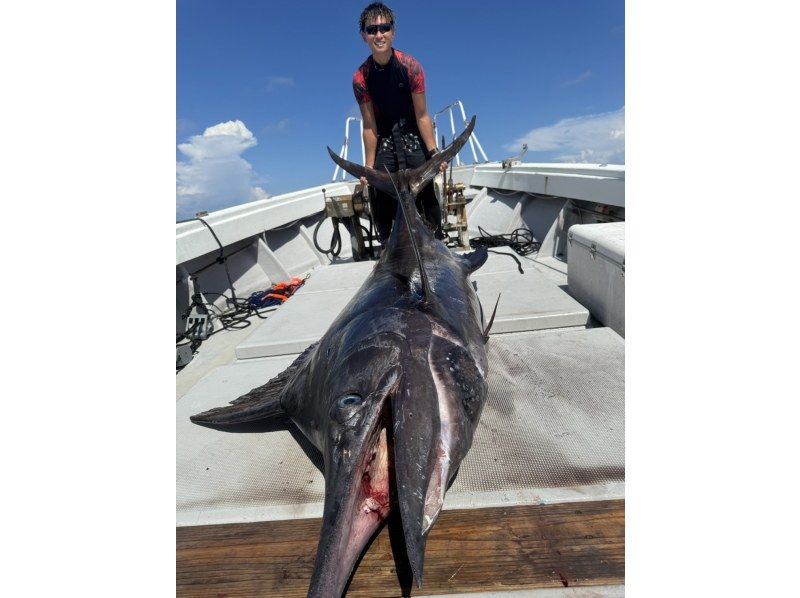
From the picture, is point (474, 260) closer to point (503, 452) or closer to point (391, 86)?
point (503, 452)

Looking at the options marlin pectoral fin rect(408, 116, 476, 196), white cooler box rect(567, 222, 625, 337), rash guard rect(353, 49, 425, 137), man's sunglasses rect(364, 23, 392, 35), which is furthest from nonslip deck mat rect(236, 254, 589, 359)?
man's sunglasses rect(364, 23, 392, 35)

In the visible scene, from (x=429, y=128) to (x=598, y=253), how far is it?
2.49 m

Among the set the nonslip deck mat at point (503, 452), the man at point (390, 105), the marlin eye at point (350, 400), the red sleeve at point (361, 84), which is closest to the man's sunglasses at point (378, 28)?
the man at point (390, 105)

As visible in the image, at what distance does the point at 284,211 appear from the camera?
7.36 m

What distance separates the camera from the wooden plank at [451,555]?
124 cm

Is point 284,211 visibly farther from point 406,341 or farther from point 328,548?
point 328,548

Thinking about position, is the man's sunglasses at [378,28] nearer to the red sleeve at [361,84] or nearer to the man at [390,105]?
the man at [390,105]

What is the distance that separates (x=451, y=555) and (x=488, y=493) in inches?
12.4

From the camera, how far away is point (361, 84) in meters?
4.30

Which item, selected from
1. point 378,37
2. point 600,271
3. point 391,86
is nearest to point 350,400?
point 600,271

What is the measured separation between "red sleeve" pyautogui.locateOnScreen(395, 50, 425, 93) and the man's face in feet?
0.76

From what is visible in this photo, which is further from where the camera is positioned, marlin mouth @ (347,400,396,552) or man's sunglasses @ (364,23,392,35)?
man's sunglasses @ (364,23,392,35)

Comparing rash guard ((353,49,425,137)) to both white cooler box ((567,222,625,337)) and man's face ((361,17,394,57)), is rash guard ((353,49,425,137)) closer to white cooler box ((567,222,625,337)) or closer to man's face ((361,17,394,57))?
man's face ((361,17,394,57))

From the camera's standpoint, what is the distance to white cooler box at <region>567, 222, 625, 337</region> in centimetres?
283
